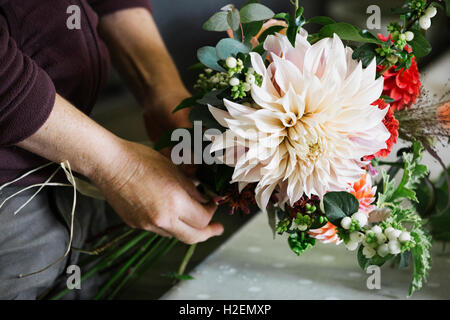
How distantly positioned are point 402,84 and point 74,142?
39cm

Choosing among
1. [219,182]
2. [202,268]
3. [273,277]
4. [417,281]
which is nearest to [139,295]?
[202,268]

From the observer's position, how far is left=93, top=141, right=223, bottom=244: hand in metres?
0.59

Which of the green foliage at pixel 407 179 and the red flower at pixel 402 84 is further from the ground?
the red flower at pixel 402 84

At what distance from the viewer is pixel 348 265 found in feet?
2.39

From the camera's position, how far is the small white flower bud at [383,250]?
1.52ft

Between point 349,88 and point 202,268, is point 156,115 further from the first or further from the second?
point 349,88

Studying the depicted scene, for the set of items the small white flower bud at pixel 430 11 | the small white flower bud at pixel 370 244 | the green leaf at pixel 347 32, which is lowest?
the small white flower bud at pixel 370 244

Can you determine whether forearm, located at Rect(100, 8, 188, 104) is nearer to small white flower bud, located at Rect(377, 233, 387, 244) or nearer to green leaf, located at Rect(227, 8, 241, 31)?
green leaf, located at Rect(227, 8, 241, 31)

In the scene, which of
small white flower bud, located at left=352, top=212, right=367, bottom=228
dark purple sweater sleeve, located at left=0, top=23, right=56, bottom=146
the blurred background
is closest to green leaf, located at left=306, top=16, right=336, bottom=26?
small white flower bud, located at left=352, top=212, right=367, bottom=228

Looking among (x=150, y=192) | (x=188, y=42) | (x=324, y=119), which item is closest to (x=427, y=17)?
(x=324, y=119)

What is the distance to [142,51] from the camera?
829 millimetres

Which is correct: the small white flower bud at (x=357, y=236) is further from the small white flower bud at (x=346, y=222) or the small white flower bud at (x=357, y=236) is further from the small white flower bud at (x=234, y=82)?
the small white flower bud at (x=234, y=82)

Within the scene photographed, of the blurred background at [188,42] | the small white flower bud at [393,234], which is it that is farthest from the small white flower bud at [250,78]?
the blurred background at [188,42]

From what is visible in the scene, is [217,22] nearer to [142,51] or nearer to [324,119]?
[324,119]
